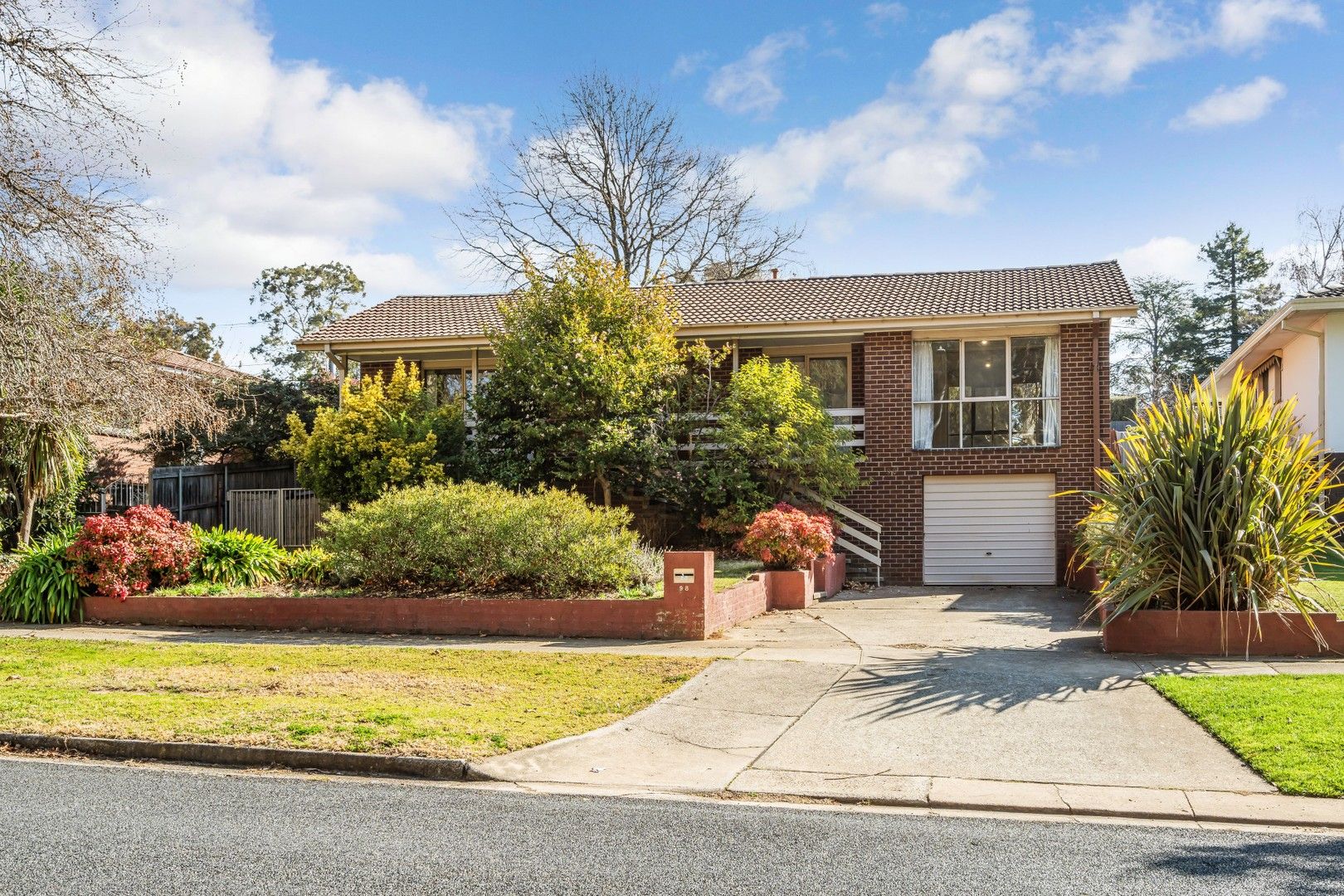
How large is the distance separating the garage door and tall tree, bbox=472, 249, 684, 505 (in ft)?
19.0

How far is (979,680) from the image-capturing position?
9266mm

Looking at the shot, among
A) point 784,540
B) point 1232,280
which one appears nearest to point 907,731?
point 784,540

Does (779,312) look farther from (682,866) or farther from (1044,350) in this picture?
(682,866)

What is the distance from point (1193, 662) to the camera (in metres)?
9.94

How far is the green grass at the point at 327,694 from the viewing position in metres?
7.45

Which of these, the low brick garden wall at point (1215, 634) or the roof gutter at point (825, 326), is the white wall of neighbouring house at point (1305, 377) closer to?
the roof gutter at point (825, 326)

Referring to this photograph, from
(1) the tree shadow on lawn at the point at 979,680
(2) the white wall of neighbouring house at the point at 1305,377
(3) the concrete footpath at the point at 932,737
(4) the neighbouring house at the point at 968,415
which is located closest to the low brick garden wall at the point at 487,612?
(3) the concrete footpath at the point at 932,737

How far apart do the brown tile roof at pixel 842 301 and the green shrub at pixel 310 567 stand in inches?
284

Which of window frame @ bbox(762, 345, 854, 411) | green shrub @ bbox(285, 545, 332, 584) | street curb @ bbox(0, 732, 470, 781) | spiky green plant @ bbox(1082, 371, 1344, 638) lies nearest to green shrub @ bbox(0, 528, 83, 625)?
green shrub @ bbox(285, 545, 332, 584)

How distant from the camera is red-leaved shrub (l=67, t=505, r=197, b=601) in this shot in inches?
550

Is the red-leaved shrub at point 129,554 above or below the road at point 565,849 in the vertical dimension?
above

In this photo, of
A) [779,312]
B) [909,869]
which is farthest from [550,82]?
[909,869]

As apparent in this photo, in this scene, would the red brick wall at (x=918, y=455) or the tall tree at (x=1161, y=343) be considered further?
the tall tree at (x=1161, y=343)

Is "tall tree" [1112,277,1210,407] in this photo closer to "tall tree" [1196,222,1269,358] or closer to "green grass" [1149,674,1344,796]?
"tall tree" [1196,222,1269,358]
